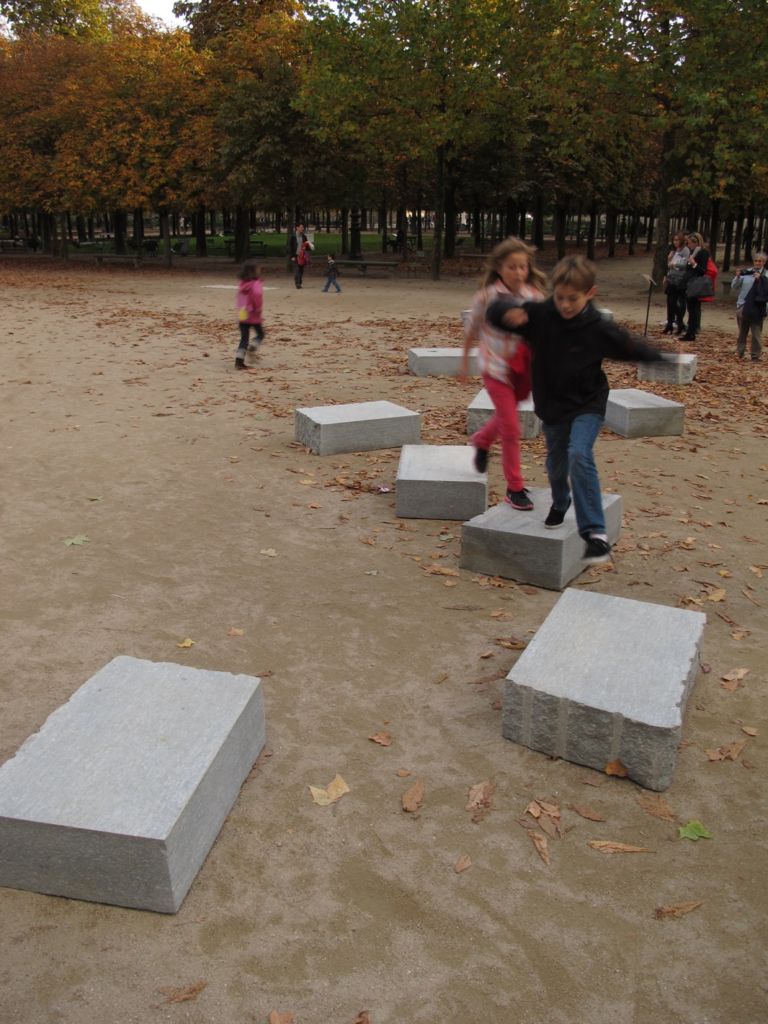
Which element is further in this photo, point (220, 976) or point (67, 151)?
point (67, 151)

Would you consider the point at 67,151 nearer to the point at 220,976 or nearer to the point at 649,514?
the point at 649,514

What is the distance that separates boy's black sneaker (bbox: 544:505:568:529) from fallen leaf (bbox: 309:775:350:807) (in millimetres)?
2606

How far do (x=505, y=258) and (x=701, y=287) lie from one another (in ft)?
39.3

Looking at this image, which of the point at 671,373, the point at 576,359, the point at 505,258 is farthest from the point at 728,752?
the point at 671,373

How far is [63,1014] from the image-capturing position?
106 inches

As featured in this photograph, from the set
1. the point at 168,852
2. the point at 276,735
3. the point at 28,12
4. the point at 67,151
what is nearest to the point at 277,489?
the point at 276,735

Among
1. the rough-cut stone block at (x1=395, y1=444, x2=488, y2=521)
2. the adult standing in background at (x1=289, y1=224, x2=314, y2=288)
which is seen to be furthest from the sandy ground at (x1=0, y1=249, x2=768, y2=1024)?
the adult standing in background at (x1=289, y1=224, x2=314, y2=288)

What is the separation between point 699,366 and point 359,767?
41.4 feet

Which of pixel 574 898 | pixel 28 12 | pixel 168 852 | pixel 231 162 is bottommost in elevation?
pixel 574 898

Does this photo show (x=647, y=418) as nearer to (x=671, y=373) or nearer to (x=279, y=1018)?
(x=671, y=373)

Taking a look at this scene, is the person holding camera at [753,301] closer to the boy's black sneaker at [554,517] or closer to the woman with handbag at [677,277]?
the woman with handbag at [677,277]

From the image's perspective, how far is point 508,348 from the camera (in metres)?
5.97

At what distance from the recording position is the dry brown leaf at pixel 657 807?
3627 millimetres

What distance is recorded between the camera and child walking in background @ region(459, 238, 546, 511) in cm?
579
